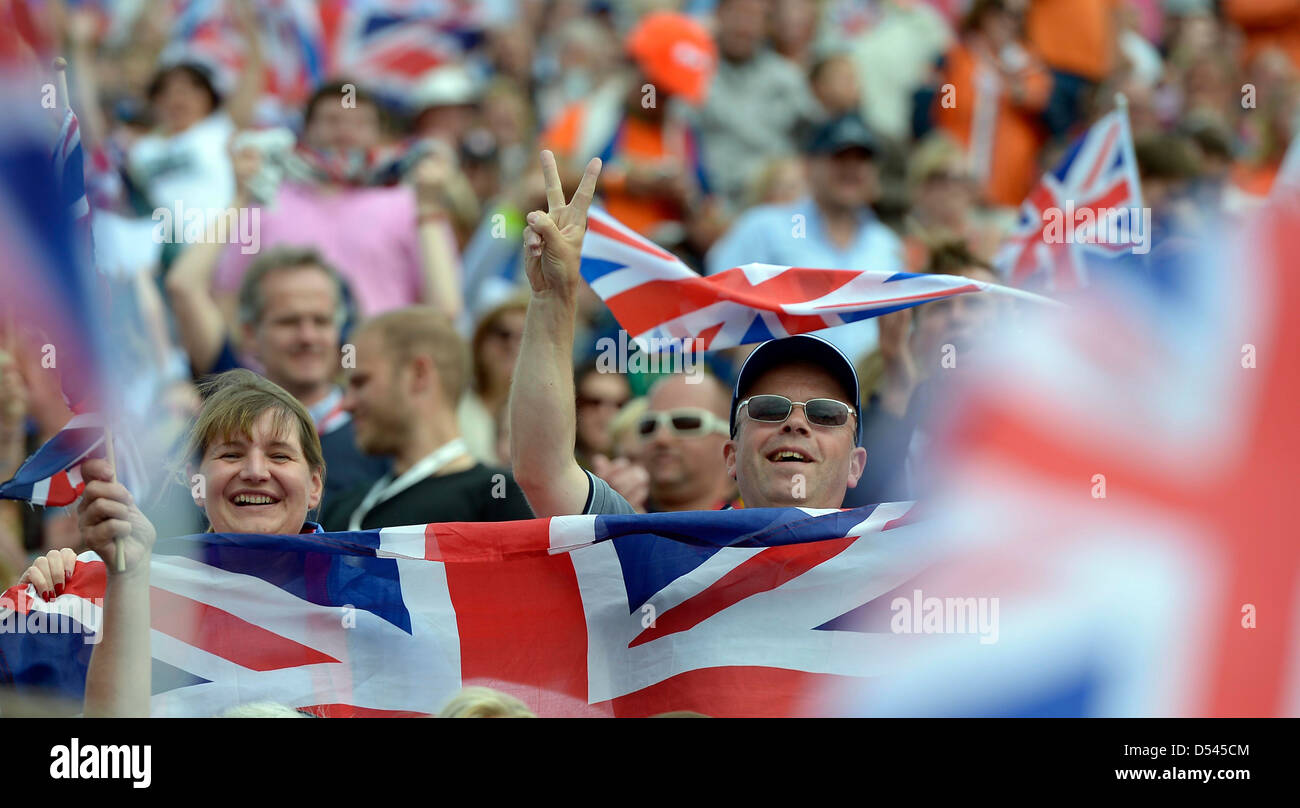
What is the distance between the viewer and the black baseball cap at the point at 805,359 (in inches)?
198

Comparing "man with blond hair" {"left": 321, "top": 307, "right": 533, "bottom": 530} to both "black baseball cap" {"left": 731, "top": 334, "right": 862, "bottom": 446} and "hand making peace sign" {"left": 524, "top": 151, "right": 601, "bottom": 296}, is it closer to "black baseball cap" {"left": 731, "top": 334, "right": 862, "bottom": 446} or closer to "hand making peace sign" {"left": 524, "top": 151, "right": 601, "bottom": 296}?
"black baseball cap" {"left": 731, "top": 334, "right": 862, "bottom": 446}

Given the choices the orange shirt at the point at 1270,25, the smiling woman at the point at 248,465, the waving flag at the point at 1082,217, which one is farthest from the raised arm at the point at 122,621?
the orange shirt at the point at 1270,25

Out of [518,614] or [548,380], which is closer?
[518,614]

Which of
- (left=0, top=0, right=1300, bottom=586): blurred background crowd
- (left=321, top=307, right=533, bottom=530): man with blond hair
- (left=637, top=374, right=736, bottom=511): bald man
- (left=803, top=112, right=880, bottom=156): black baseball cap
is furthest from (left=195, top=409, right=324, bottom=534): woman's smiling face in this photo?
(left=803, top=112, right=880, bottom=156): black baseball cap

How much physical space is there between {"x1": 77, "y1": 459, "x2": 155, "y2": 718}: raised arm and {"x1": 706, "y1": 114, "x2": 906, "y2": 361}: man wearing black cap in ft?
16.3

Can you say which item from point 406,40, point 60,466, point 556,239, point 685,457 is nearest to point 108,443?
point 60,466

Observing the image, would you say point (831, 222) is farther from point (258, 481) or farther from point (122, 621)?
point (122, 621)

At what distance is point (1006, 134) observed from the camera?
10156 millimetres

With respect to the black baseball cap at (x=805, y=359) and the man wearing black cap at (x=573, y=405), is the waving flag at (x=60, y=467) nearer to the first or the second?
the man wearing black cap at (x=573, y=405)

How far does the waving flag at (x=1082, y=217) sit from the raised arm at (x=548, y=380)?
8.56 ft

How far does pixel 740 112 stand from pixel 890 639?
6.58 meters

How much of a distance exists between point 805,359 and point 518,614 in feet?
4.11
